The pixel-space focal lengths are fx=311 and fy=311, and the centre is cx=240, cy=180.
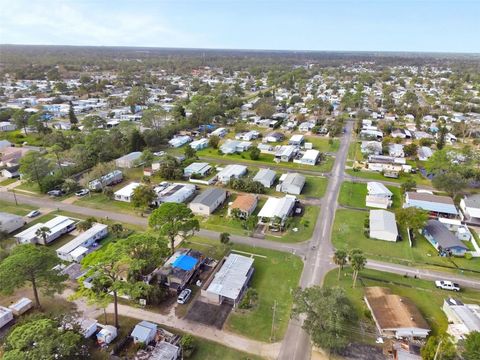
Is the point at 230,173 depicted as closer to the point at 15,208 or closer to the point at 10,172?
the point at 15,208

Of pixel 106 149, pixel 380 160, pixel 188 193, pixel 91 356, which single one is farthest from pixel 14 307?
pixel 380 160

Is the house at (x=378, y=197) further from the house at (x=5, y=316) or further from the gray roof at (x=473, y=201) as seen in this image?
the house at (x=5, y=316)

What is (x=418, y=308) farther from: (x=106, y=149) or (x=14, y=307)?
(x=106, y=149)

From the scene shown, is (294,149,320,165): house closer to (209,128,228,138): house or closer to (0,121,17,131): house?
(209,128,228,138): house

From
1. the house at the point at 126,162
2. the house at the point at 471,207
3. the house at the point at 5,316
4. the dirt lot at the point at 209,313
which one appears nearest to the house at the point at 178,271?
the dirt lot at the point at 209,313

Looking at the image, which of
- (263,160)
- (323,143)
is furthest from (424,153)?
(263,160)
